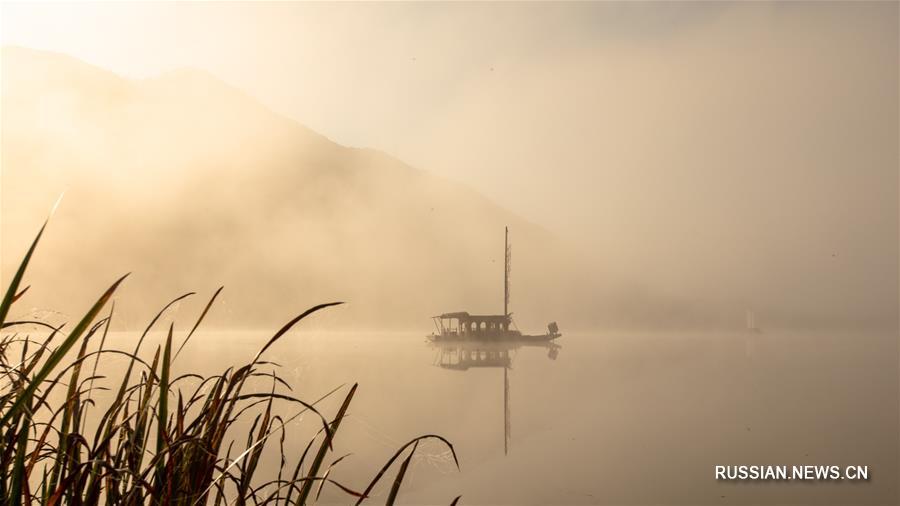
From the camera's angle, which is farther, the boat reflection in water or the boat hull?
the boat hull

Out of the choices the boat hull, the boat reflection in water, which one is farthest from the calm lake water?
the boat hull

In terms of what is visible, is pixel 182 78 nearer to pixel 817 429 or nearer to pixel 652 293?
pixel 652 293

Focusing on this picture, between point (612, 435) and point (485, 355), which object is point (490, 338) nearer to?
point (485, 355)

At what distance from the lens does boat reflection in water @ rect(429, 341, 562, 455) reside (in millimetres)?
14672

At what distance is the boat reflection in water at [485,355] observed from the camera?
14.7 meters

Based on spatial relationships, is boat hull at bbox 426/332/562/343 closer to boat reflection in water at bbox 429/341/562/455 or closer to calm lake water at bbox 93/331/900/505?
boat reflection in water at bbox 429/341/562/455

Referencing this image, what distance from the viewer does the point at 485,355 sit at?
2520 cm

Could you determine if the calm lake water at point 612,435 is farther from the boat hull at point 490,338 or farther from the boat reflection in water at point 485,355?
the boat hull at point 490,338

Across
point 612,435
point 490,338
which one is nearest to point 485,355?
point 490,338

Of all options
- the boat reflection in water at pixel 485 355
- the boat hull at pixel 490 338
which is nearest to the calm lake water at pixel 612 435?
the boat reflection in water at pixel 485 355

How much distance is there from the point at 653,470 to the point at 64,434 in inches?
227

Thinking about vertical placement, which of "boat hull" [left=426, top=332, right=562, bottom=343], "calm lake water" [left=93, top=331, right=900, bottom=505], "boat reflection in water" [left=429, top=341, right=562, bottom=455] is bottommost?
"calm lake water" [left=93, top=331, right=900, bottom=505]

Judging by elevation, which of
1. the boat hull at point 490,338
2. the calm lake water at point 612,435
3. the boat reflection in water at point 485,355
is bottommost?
the calm lake water at point 612,435

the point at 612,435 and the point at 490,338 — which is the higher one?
the point at 490,338
